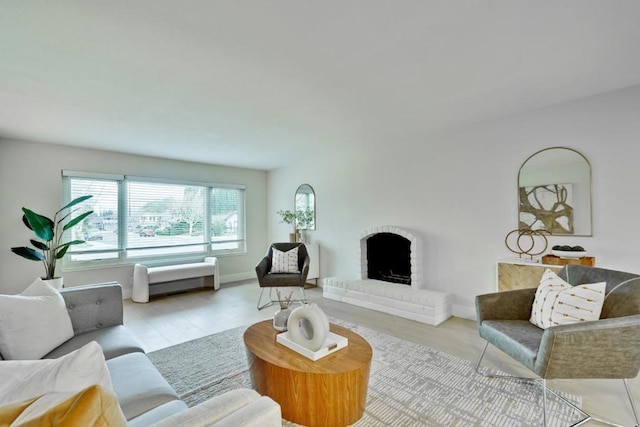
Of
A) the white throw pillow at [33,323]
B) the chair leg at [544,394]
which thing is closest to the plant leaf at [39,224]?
the white throw pillow at [33,323]

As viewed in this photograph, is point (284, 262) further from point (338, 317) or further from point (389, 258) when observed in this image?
point (389, 258)

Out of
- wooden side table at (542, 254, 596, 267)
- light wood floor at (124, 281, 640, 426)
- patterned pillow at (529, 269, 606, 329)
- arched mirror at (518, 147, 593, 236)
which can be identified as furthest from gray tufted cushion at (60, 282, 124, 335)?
arched mirror at (518, 147, 593, 236)

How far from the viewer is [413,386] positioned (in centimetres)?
219

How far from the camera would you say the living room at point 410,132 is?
1984 mm

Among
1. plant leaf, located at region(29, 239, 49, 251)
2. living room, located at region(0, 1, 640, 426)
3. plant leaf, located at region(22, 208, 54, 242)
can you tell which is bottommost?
plant leaf, located at region(29, 239, 49, 251)

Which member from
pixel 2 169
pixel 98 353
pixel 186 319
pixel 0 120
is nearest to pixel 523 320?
pixel 98 353

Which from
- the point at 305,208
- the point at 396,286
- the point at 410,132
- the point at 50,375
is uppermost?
the point at 410,132

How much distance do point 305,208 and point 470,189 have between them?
2.99 m

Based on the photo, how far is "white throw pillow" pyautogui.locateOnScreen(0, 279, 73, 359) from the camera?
1556 millimetres

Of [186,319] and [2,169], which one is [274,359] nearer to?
[186,319]

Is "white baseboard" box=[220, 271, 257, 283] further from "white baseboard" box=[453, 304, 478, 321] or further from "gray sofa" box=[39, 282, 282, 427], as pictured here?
"white baseboard" box=[453, 304, 478, 321]

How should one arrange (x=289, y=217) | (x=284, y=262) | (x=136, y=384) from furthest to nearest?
(x=289, y=217)
(x=284, y=262)
(x=136, y=384)

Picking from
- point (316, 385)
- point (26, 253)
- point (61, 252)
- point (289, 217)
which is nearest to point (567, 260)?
point (316, 385)

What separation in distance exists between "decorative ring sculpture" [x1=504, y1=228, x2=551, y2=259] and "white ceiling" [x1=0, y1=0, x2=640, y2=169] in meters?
1.30
